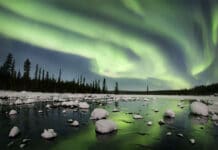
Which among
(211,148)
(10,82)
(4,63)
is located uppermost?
(4,63)

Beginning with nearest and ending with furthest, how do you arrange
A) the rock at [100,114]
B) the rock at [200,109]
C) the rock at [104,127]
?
the rock at [104,127]
the rock at [100,114]
the rock at [200,109]

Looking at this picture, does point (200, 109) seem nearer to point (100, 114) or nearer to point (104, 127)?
point (100, 114)

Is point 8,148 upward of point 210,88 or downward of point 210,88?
downward

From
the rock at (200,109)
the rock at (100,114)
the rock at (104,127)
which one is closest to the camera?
the rock at (104,127)

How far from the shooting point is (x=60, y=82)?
59.4 meters

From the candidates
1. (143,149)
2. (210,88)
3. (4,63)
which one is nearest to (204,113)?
(143,149)

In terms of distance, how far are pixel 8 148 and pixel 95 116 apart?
7640 millimetres

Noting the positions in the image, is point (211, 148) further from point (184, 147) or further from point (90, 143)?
point (90, 143)

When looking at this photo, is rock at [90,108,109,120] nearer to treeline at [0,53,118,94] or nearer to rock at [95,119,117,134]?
rock at [95,119,117,134]

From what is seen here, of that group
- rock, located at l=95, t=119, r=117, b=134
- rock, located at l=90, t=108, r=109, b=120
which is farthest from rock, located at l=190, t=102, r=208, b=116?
rock, located at l=95, t=119, r=117, b=134

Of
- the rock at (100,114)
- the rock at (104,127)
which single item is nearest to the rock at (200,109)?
the rock at (100,114)

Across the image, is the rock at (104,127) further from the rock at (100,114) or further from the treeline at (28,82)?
the treeline at (28,82)

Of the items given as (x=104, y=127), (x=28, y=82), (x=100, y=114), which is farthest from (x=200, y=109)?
(x=28, y=82)

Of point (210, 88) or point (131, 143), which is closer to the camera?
point (131, 143)
